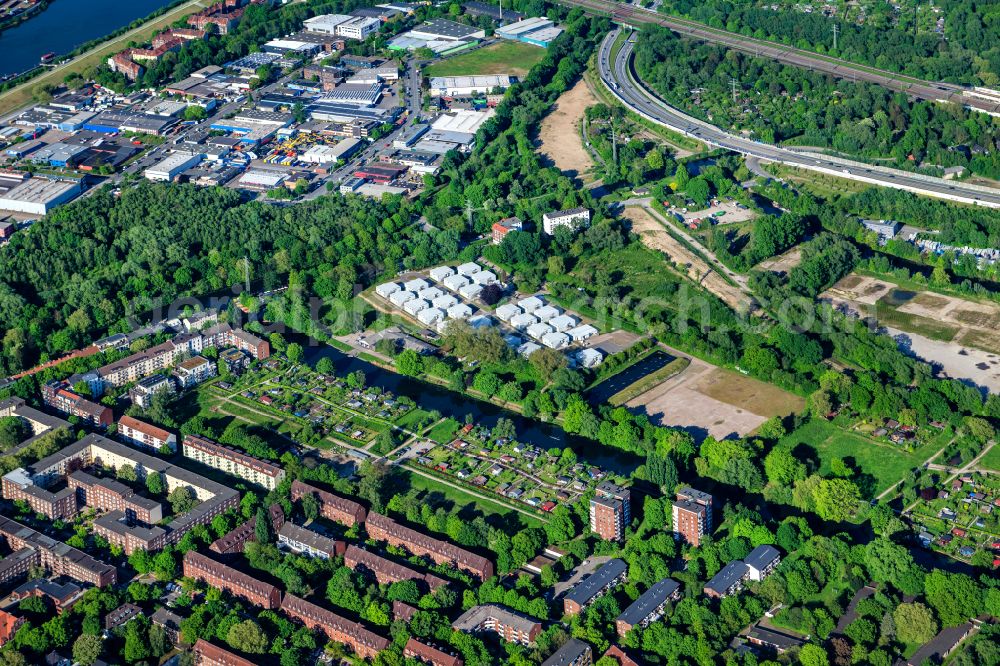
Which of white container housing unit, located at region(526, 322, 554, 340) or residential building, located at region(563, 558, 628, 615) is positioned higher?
residential building, located at region(563, 558, 628, 615)

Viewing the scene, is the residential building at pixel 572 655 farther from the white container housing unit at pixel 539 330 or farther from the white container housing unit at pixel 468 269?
the white container housing unit at pixel 468 269

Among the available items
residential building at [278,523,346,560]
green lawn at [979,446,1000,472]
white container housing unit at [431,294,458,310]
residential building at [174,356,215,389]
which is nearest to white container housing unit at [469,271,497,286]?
white container housing unit at [431,294,458,310]

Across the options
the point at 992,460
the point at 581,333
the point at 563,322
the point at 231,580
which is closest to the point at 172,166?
the point at 563,322

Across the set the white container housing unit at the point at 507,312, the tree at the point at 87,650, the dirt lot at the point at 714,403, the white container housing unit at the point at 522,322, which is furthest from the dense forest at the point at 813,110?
the tree at the point at 87,650

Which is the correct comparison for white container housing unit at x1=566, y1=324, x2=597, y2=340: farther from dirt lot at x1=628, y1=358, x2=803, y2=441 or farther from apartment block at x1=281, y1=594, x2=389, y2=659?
apartment block at x1=281, y1=594, x2=389, y2=659

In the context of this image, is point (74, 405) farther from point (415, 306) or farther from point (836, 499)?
point (836, 499)

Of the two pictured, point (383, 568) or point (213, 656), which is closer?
point (213, 656)

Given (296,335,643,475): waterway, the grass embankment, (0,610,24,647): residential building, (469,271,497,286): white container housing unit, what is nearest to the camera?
(0,610,24,647): residential building
